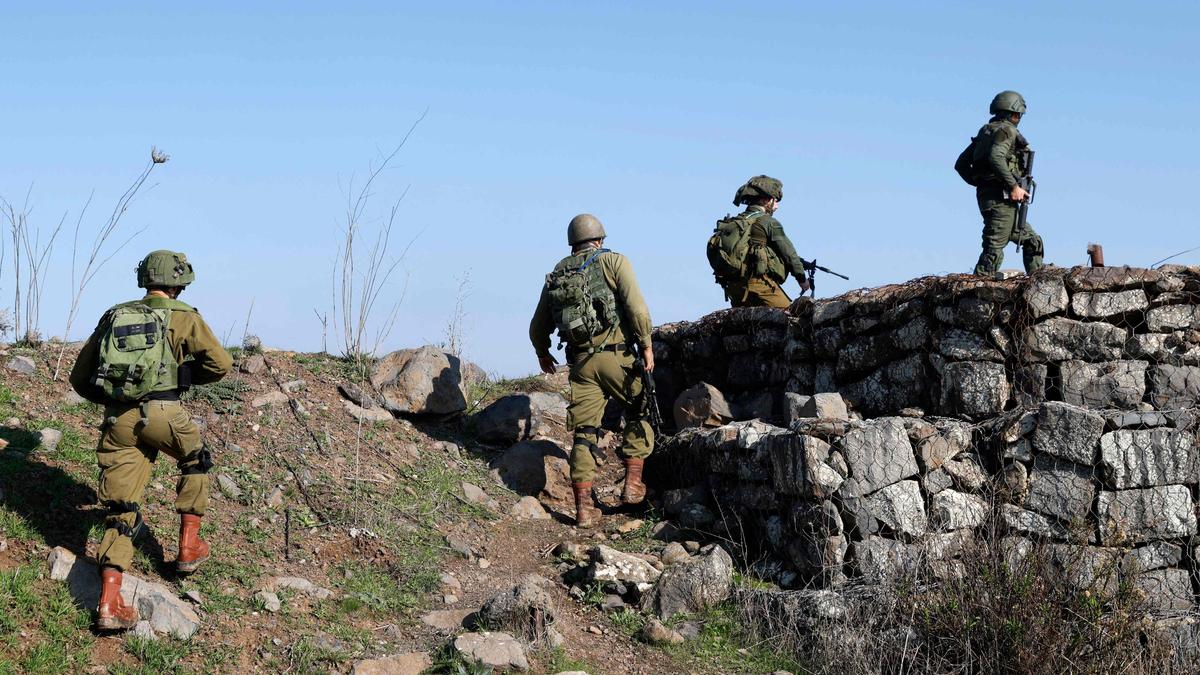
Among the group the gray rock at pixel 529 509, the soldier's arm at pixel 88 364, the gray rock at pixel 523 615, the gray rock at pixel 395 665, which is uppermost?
the soldier's arm at pixel 88 364

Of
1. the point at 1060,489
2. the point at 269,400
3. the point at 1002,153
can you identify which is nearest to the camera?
the point at 1060,489

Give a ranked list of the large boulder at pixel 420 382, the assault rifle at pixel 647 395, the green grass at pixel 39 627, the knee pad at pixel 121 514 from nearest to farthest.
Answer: the green grass at pixel 39 627 < the knee pad at pixel 121 514 < the assault rifle at pixel 647 395 < the large boulder at pixel 420 382

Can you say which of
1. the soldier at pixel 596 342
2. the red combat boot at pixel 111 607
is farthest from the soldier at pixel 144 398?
the soldier at pixel 596 342

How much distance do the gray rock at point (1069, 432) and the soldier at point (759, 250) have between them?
298 cm

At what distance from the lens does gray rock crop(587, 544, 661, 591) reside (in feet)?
24.6

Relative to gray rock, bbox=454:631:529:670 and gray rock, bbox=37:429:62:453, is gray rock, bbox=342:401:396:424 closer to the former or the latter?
gray rock, bbox=37:429:62:453

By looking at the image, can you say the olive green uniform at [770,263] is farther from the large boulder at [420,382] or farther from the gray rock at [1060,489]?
the gray rock at [1060,489]

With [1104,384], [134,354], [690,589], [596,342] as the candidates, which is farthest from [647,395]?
[134,354]

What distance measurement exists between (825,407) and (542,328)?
2306 mm

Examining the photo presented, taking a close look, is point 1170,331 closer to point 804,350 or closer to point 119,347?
point 804,350

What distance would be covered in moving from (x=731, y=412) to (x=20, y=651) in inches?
218

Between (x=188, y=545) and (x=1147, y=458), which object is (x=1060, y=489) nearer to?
(x=1147, y=458)

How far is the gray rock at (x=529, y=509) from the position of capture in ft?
29.3

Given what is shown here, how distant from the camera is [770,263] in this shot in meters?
10.0
